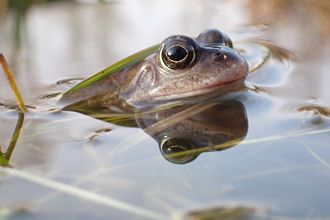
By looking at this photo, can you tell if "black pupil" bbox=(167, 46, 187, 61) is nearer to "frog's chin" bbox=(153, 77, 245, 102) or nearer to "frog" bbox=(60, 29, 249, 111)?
"frog" bbox=(60, 29, 249, 111)

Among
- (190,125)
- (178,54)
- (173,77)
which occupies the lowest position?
(190,125)

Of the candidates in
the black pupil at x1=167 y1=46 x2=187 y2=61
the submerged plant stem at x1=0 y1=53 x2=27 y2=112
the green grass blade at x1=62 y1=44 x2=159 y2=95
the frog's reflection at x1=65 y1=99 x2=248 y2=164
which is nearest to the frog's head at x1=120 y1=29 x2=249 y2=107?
the black pupil at x1=167 y1=46 x2=187 y2=61

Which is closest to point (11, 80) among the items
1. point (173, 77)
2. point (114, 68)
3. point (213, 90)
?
point (114, 68)

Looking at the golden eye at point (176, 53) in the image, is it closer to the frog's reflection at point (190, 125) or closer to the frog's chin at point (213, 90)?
the frog's chin at point (213, 90)

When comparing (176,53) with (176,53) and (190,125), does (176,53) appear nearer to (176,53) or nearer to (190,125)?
(176,53)

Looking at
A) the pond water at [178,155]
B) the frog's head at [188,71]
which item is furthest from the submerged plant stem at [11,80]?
the frog's head at [188,71]

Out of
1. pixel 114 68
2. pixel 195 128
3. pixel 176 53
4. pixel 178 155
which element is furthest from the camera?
Answer: pixel 114 68
